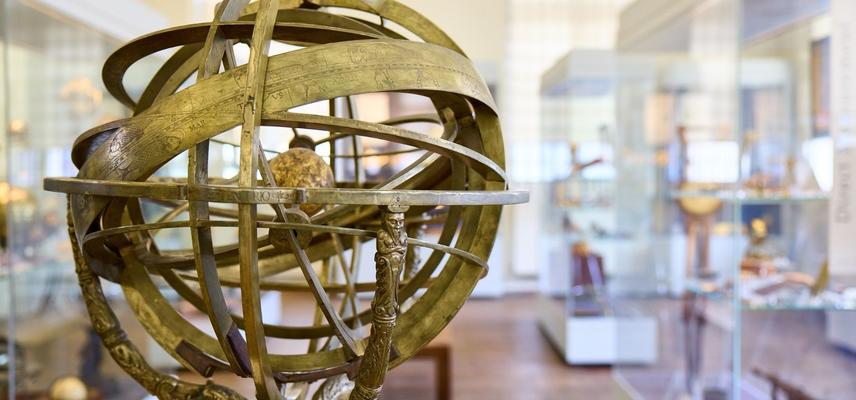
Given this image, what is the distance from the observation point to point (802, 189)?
10.2 feet

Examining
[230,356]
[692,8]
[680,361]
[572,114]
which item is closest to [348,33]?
[230,356]

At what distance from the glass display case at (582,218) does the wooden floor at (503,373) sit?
21 cm

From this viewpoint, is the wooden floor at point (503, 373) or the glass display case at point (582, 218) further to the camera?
the glass display case at point (582, 218)

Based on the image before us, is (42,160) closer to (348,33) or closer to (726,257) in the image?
(348,33)

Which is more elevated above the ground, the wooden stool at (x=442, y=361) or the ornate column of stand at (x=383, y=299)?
the ornate column of stand at (x=383, y=299)

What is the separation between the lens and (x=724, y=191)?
10.4 ft

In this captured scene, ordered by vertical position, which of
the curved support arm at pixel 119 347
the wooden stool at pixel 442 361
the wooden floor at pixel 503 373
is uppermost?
the curved support arm at pixel 119 347

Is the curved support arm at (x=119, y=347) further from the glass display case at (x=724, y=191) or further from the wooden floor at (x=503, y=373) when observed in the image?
the wooden floor at (x=503, y=373)

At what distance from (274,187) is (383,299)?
19cm

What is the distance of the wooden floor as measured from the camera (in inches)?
162

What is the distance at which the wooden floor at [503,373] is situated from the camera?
4113 mm

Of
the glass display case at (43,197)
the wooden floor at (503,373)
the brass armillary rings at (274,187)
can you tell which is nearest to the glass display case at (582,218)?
the wooden floor at (503,373)

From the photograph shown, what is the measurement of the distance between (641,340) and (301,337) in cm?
317

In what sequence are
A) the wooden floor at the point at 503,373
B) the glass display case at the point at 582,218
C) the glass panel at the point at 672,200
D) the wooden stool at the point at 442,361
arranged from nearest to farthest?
the glass panel at the point at 672,200 < the wooden stool at the point at 442,361 < the wooden floor at the point at 503,373 < the glass display case at the point at 582,218
